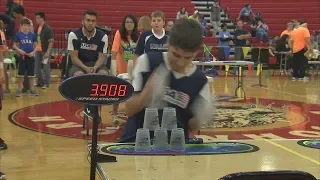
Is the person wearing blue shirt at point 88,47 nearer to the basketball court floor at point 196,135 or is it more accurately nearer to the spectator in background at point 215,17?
the basketball court floor at point 196,135

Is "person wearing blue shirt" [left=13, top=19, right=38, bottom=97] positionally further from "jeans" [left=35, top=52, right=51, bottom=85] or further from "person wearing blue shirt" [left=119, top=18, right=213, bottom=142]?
"person wearing blue shirt" [left=119, top=18, right=213, bottom=142]

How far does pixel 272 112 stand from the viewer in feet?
25.6

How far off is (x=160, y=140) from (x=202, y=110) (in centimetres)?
30

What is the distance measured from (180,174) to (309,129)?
473cm

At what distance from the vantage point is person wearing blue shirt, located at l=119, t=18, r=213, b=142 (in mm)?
2051

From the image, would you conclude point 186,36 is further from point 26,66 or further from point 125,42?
point 26,66

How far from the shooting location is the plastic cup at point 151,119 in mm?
2641

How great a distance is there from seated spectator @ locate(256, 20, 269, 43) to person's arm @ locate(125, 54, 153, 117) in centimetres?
1669

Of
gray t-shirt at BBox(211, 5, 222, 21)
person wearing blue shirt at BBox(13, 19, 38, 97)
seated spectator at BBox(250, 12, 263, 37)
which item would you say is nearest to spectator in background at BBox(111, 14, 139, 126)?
person wearing blue shirt at BBox(13, 19, 38, 97)

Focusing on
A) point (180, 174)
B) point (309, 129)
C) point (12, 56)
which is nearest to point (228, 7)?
point (12, 56)

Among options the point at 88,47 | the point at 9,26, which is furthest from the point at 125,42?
the point at 9,26

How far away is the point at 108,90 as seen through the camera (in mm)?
2100

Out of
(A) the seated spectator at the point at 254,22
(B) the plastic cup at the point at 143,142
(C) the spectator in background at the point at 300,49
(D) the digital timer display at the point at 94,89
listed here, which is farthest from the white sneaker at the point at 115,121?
(A) the seated spectator at the point at 254,22

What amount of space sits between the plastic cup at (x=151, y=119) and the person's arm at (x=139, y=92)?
23 centimetres
